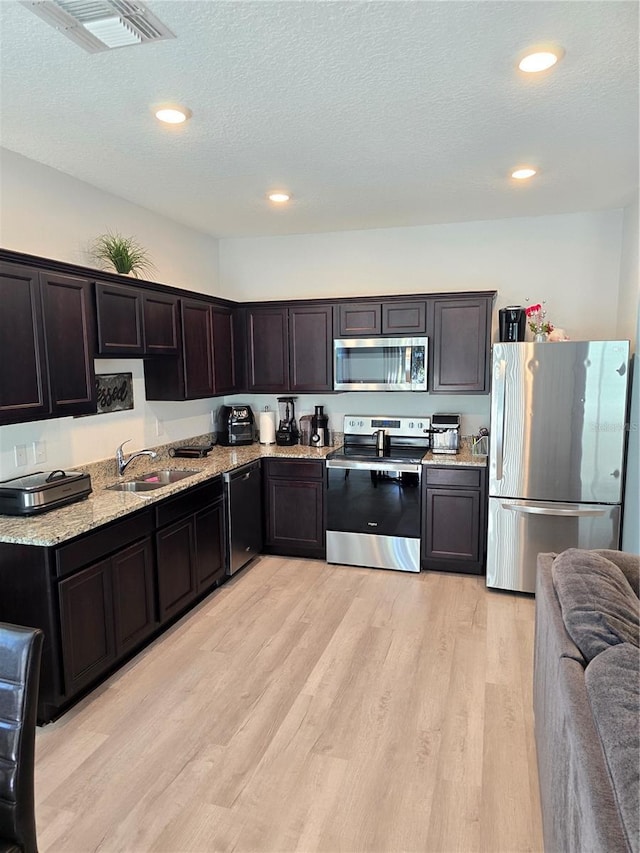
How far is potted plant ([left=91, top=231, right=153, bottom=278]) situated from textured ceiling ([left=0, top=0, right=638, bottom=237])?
0.31m

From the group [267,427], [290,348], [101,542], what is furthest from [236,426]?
[101,542]

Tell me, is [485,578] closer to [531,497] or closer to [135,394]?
[531,497]

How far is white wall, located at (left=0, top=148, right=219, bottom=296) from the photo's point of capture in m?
2.83

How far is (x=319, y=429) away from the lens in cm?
468

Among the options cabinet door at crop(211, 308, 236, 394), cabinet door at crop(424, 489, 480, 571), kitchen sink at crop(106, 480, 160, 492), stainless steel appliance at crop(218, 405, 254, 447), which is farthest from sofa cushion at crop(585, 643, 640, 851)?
stainless steel appliance at crop(218, 405, 254, 447)

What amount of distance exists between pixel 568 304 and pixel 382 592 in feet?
8.72

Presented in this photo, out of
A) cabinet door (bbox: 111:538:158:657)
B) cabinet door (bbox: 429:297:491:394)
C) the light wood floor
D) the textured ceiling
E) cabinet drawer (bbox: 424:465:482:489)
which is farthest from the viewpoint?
cabinet door (bbox: 429:297:491:394)

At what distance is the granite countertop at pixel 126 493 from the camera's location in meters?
2.38

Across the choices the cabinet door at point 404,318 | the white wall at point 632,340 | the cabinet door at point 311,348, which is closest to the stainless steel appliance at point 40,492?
the cabinet door at point 311,348

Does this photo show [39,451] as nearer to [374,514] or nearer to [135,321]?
[135,321]

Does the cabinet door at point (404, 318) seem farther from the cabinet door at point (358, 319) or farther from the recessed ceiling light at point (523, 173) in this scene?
the recessed ceiling light at point (523, 173)

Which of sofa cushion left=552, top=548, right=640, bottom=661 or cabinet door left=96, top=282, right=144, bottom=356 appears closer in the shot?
sofa cushion left=552, top=548, right=640, bottom=661

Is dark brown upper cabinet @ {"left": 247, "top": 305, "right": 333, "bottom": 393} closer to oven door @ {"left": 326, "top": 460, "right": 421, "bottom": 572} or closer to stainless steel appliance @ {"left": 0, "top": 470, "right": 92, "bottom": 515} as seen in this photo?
oven door @ {"left": 326, "top": 460, "right": 421, "bottom": 572}

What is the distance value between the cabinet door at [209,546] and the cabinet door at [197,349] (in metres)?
0.89
